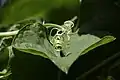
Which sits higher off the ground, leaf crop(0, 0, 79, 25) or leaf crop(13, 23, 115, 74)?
leaf crop(13, 23, 115, 74)

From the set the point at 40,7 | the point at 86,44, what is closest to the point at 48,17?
the point at 40,7

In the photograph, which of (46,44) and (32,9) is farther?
(32,9)

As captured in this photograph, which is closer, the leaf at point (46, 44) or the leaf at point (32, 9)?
the leaf at point (46, 44)

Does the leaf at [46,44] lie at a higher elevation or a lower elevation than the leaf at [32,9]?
higher

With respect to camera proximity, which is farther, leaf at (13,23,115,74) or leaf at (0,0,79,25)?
leaf at (0,0,79,25)
